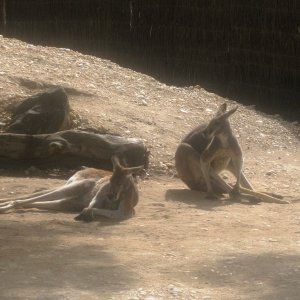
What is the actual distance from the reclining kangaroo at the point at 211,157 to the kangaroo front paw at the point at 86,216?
1960mm

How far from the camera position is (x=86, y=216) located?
870 cm

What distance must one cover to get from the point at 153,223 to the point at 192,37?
8.06 m

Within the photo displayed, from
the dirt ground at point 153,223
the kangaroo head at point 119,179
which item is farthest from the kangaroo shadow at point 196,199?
the kangaroo head at point 119,179

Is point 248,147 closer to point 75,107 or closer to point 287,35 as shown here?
point 75,107

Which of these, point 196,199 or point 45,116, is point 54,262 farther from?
point 45,116

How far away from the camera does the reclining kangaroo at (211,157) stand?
10.5 metres

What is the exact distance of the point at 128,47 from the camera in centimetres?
1706

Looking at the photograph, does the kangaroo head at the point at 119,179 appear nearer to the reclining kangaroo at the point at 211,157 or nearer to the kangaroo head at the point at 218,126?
the reclining kangaroo at the point at 211,157

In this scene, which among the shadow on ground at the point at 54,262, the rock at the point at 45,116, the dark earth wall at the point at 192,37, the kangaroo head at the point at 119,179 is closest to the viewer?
the shadow on ground at the point at 54,262

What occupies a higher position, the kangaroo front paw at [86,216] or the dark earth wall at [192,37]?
the dark earth wall at [192,37]

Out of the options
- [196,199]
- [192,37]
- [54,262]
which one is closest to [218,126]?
[196,199]

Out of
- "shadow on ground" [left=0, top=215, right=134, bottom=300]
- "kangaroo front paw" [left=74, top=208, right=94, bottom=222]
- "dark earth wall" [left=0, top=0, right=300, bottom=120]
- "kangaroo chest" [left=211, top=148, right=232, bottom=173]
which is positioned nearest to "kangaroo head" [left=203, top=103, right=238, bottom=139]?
"kangaroo chest" [left=211, top=148, right=232, bottom=173]

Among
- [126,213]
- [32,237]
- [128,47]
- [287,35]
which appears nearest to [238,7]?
[287,35]

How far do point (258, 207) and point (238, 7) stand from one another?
21.5 ft
